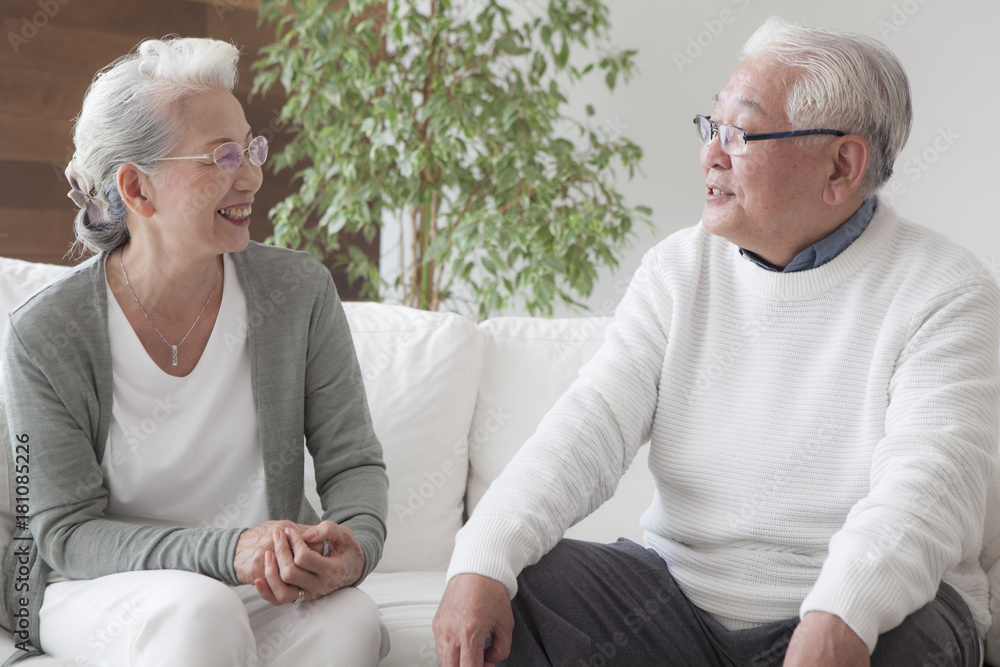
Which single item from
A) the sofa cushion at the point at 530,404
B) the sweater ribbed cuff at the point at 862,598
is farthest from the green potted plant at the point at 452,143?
the sweater ribbed cuff at the point at 862,598

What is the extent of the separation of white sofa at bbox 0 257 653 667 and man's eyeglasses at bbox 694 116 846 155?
0.59 metres

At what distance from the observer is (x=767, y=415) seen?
129 centimetres

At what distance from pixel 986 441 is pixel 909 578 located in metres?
0.24

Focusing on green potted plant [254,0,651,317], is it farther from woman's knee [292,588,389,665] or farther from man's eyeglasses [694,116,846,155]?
woman's knee [292,588,389,665]

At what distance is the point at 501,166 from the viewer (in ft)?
8.17

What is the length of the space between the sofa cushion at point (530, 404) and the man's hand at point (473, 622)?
0.65 m

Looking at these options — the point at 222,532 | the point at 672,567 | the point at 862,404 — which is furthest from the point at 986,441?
the point at 222,532

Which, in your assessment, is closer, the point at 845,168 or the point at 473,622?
the point at 473,622

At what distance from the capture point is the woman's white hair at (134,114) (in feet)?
4.40

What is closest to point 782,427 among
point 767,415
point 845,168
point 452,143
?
point 767,415

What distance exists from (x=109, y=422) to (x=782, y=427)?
38.7 inches

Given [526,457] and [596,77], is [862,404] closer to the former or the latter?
[526,457]

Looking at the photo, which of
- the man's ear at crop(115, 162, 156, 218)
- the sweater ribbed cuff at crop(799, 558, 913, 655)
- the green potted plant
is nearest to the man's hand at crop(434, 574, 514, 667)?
the sweater ribbed cuff at crop(799, 558, 913, 655)

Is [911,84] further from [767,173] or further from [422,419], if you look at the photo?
[422,419]
